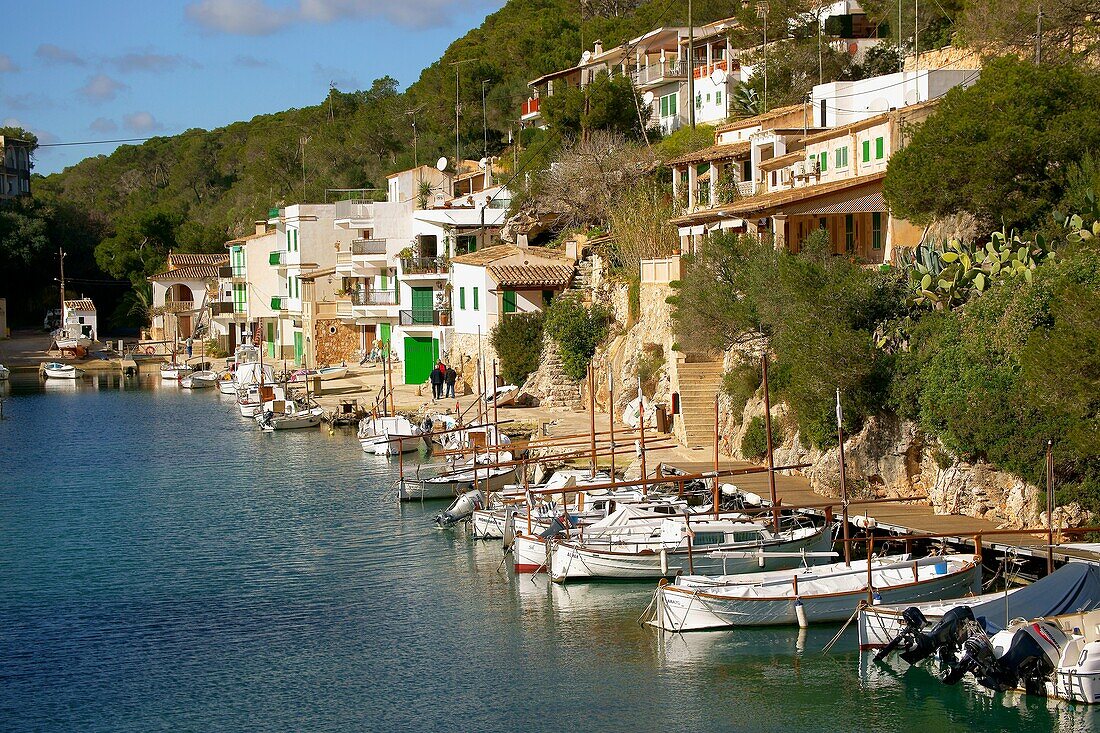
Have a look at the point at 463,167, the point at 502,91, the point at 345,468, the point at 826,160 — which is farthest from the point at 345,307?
the point at 826,160

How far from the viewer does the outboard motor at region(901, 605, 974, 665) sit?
75.4 ft

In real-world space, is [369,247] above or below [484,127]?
below

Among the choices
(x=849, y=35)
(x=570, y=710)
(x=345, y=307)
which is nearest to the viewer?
(x=570, y=710)

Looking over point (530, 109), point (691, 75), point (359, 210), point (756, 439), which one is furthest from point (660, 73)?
point (756, 439)

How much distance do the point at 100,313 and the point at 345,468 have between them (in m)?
74.9

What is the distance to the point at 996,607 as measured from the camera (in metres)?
23.2

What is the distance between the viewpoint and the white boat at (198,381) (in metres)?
82.6

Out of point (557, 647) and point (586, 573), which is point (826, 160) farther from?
point (557, 647)

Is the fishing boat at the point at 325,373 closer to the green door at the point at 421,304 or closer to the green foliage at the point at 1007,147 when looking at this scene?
the green door at the point at 421,304

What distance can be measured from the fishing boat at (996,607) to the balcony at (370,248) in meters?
53.0

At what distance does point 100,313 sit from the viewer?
115125 millimetres

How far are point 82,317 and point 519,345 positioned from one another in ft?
197

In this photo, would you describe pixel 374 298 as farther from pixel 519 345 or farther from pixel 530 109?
pixel 519 345

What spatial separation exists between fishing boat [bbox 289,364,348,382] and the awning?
3739 cm
